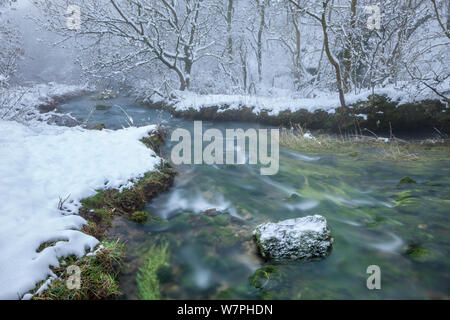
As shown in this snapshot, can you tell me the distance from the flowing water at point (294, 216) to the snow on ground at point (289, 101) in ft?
8.96

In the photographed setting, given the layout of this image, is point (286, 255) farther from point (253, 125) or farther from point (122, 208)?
point (253, 125)

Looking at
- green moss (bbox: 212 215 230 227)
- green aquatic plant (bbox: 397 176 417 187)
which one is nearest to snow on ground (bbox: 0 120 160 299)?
green moss (bbox: 212 215 230 227)

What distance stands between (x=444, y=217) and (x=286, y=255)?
245 cm

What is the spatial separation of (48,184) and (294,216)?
385 centimetres

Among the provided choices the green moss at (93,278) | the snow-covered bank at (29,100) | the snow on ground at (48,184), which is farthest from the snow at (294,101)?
the green moss at (93,278)

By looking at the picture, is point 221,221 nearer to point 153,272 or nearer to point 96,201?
point 153,272

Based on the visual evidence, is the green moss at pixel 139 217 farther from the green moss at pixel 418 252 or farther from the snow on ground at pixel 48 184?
the green moss at pixel 418 252

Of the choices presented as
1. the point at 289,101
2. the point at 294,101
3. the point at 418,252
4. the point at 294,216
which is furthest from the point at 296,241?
the point at 289,101

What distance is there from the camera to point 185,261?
312cm

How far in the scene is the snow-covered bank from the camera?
24.3ft

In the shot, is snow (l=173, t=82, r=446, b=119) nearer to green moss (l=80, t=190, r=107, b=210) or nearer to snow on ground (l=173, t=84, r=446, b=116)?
snow on ground (l=173, t=84, r=446, b=116)

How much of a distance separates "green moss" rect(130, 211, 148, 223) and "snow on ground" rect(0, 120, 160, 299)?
723 millimetres

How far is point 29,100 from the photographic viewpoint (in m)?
13.0
